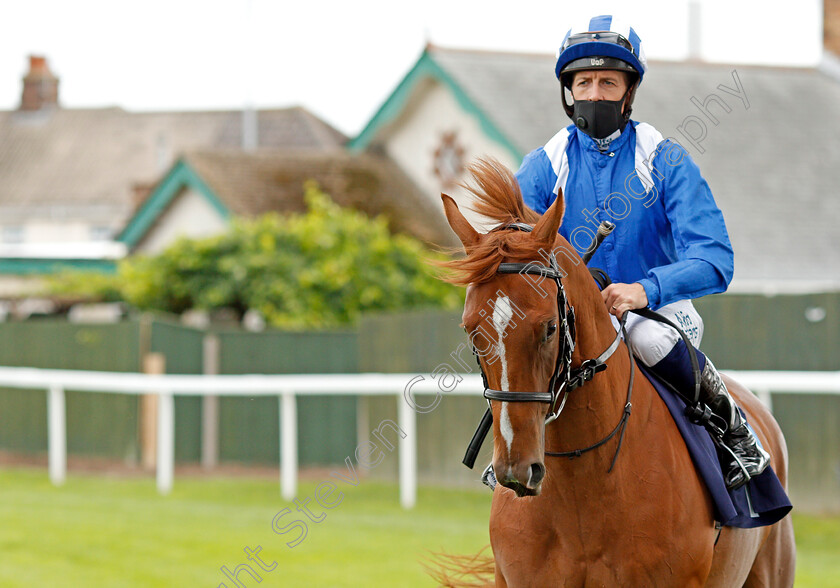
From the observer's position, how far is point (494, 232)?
316 cm

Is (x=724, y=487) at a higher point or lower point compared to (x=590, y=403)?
lower

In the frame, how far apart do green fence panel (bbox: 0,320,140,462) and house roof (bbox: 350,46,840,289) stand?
706 centimetres

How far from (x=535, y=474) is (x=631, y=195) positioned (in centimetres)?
125

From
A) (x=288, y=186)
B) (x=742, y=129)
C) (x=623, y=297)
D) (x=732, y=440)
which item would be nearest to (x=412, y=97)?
(x=288, y=186)

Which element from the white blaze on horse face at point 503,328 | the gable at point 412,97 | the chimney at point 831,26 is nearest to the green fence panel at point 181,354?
the gable at point 412,97

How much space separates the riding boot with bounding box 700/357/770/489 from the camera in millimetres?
3740

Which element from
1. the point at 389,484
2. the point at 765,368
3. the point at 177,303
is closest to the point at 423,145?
the point at 177,303

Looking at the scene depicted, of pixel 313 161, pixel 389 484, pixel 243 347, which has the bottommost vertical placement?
pixel 389 484

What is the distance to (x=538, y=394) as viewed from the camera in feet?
9.68

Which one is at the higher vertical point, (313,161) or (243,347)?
(313,161)

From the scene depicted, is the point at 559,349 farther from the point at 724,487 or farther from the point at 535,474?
the point at 724,487

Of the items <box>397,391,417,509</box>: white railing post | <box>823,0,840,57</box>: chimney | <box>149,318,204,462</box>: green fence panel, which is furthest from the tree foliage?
<box>823,0,840,57</box>: chimney

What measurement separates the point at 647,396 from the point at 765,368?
619cm

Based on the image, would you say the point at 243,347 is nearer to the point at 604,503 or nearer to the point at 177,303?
the point at 177,303
